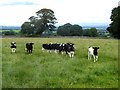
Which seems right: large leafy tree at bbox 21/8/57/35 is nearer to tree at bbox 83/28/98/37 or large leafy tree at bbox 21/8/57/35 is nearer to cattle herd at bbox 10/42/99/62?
tree at bbox 83/28/98/37

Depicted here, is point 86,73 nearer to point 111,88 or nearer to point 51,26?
point 111,88

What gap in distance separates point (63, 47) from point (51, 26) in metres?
64.0

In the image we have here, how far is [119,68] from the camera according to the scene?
51.0 feet

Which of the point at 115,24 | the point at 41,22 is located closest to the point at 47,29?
the point at 41,22

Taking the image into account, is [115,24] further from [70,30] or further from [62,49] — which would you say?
[62,49]

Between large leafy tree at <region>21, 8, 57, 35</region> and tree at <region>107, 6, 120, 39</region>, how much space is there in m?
23.9

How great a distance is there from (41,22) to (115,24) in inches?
1100

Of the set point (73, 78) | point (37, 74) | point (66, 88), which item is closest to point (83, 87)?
point (66, 88)

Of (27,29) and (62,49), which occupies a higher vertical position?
(27,29)

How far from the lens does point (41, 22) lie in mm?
85312

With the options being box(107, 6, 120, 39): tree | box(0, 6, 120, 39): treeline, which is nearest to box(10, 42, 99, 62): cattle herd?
box(107, 6, 120, 39): tree

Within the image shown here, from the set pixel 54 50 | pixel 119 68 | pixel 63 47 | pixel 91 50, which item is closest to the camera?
pixel 119 68

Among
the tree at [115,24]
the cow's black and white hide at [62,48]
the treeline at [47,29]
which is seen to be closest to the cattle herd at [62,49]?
the cow's black and white hide at [62,48]

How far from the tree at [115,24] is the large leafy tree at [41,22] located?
23881 millimetres
